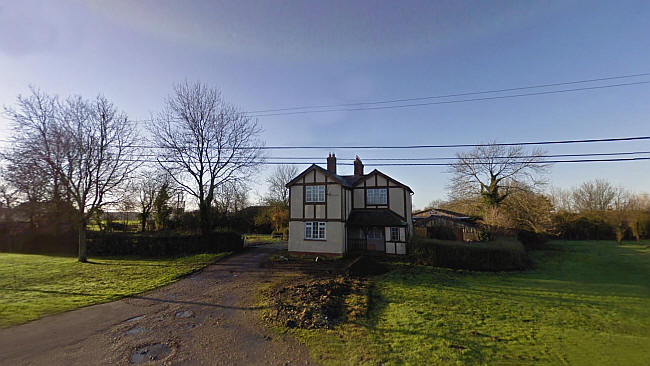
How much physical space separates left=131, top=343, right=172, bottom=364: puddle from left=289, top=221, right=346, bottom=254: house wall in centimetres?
1329

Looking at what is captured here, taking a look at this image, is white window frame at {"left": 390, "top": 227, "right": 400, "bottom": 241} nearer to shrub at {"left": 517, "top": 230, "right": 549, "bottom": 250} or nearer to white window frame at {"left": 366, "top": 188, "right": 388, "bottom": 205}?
white window frame at {"left": 366, "top": 188, "right": 388, "bottom": 205}

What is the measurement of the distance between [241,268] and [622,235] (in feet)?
143

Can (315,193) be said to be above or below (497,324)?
above

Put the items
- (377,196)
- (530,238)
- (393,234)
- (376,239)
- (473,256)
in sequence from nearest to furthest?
1. (473,256)
2. (393,234)
3. (376,239)
4. (377,196)
5. (530,238)

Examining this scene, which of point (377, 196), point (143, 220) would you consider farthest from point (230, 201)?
point (377, 196)

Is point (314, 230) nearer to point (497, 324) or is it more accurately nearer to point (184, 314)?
point (184, 314)

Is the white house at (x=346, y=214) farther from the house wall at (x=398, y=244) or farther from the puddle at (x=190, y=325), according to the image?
the puddle at (x=190, y=325)

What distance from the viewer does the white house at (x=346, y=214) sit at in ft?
62.9

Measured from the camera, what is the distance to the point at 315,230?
19.5 m

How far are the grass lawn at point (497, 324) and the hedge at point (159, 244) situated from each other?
13.5 meters

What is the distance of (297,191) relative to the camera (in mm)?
20422

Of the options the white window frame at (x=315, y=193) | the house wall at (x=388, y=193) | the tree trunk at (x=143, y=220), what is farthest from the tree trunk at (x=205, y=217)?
the house wall at (x=388, y=193)

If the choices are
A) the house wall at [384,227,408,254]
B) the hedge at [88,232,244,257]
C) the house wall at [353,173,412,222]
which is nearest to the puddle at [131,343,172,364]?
the hedge at [88,232,244,257]

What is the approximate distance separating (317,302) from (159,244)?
17.0 meters
